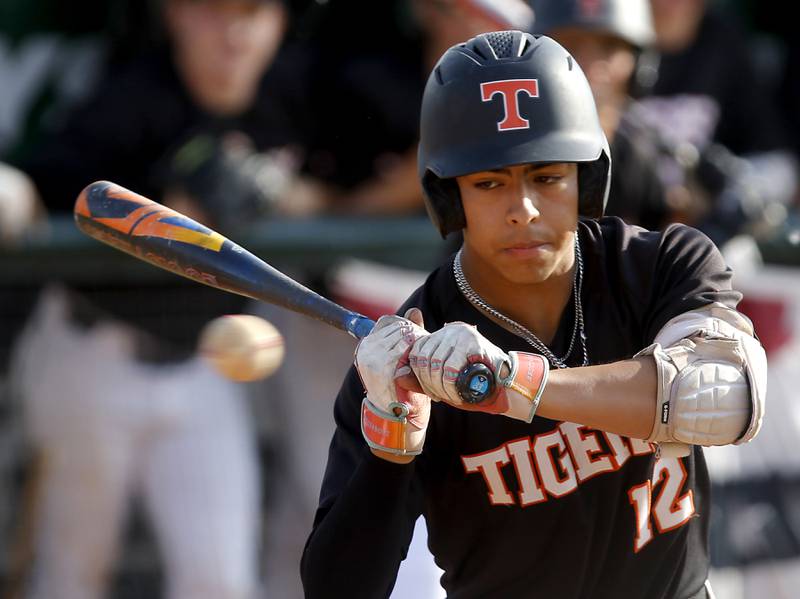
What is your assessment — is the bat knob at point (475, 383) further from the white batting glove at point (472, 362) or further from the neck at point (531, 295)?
the neck at point (531, 295)

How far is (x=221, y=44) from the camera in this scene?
4980 millimetres

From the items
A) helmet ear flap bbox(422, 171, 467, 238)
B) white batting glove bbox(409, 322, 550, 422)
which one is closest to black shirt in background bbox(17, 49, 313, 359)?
helmet ear flap bbox(422, 171, 467, 238)

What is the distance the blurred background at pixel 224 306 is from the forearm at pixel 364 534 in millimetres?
2259

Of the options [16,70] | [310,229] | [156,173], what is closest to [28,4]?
[16,70]

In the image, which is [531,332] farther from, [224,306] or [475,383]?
[224,306]

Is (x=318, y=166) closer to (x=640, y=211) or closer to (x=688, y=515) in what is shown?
(x=640, y=211)

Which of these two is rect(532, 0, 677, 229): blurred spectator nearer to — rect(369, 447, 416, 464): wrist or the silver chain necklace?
the silver chain necklace

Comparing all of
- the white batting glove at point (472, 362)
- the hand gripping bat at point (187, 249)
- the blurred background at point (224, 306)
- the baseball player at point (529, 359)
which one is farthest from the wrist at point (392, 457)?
the blurred background at point (224, 306)

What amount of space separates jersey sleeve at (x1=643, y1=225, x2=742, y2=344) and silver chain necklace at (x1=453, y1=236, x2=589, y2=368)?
0.11 meters

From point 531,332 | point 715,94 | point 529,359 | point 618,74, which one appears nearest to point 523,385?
point 529,359

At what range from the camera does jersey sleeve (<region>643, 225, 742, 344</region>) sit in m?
2.48

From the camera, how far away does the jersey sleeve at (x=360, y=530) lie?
8.07 feet

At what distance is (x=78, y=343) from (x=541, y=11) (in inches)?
71.0

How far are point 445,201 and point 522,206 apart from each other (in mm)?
216
